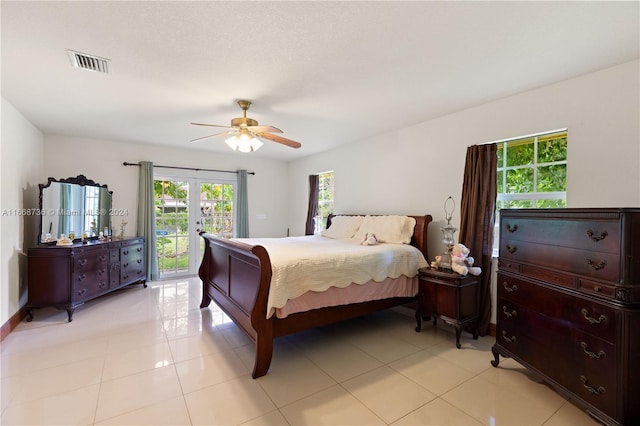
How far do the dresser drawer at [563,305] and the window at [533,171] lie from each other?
102cm

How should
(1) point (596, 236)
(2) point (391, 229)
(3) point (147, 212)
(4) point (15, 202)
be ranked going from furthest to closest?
(3) point (147, 212), (2) point (391, 229), (4) point (15, 202), (1) point (596, 236)

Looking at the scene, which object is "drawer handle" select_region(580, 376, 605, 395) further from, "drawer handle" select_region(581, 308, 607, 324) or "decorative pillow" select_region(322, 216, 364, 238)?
"decorative pillow" select_region(322, 216, 364, 238)

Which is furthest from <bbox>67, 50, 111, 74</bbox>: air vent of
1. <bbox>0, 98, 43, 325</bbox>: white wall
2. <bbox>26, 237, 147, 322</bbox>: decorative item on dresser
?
<bbox>26, 237, 147, 322</bbox>: decorative item on dresser

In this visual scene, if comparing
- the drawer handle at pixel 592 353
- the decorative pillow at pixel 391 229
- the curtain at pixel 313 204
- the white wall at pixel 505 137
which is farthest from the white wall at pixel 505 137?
the drawer handle at pixel 592 353

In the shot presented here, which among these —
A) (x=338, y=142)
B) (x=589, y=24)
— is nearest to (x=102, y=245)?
(x=338, y=142)

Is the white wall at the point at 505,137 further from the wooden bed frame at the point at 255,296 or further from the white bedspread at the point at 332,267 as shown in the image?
the white bedspread at the point at 332,267

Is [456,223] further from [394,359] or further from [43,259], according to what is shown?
[43,259]

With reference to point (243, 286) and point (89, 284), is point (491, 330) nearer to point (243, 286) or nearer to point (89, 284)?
point (243, 286)

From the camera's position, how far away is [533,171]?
2.85m

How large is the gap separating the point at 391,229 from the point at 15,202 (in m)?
4.41

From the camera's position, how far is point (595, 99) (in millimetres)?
2352

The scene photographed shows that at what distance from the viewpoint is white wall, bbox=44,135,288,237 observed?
4.42 metres

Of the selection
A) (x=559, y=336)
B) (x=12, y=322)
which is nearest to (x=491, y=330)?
(x=559, y=336)

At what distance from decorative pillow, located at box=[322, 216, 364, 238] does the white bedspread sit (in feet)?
3.08
